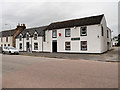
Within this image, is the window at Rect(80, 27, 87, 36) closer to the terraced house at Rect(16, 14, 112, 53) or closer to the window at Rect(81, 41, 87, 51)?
the terraced house at Rect(16, 14, 112, 53)

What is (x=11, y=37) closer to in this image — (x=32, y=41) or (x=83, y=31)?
(x=32, y=41)

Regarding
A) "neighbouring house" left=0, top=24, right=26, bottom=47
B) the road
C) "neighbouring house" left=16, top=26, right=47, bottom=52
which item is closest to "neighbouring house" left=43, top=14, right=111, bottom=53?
"neighbouring house" left=16, top=26, right=47, bottom=52

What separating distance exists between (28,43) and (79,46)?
16.9 metres

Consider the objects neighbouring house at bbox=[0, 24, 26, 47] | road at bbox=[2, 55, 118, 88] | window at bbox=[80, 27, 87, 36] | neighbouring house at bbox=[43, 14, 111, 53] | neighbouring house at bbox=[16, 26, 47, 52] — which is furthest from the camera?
neighbouring house at bbox=[0, 24, 26, 47]

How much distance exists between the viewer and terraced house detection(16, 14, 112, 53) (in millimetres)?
17953

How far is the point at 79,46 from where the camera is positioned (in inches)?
766

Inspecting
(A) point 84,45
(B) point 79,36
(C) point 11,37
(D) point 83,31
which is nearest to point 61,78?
(A) point 84,45

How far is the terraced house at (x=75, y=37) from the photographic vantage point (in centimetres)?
1795

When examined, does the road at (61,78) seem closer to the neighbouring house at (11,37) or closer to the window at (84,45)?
the window at (84,45)

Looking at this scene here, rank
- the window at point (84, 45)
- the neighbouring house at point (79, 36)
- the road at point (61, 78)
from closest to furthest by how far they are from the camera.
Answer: the road at point (61, 78) → the neighbouring house at point (79, 36) → the window at point (84, 45)

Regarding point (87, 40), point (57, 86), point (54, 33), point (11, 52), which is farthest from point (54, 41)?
point (57, 86)

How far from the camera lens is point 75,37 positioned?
20.0 meters

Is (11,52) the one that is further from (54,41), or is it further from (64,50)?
(64,50)

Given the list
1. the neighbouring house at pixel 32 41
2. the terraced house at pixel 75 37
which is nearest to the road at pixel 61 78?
the terraced house at pixel 75 37
